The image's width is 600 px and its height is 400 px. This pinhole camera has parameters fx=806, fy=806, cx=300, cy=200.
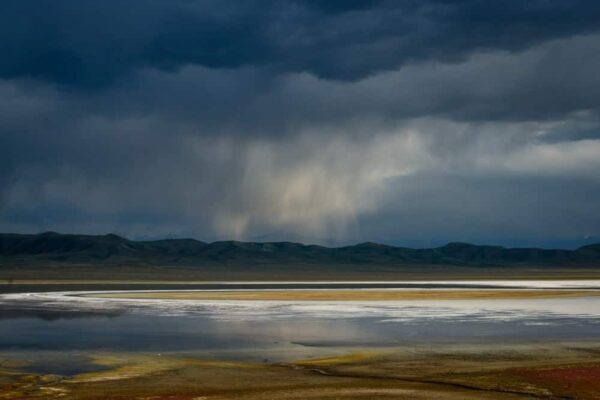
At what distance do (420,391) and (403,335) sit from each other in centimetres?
1808

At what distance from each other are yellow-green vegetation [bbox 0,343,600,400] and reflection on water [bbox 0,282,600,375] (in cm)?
267

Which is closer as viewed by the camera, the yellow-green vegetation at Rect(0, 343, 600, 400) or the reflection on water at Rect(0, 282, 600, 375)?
the yellow-green vegetation at Rect(0, 343, 600, 400)

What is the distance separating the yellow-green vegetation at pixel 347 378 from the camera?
84.4 ft

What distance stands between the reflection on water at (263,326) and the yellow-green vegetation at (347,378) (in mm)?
2670

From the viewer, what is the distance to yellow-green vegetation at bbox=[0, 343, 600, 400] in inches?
1013

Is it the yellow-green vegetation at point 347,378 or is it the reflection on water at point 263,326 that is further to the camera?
the reflection on water at point 263,326

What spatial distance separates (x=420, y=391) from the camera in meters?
26.2

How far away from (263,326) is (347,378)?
820 inches

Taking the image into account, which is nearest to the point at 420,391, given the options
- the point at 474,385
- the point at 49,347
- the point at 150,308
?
the point at 474,385

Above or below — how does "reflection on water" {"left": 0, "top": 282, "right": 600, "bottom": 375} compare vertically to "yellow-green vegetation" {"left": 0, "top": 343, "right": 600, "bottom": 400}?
above

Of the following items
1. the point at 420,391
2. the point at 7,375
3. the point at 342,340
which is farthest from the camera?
the point at 342,340

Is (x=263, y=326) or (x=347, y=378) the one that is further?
(x=263, y=326)

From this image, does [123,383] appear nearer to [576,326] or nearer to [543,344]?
[543,344]

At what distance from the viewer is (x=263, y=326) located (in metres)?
49.8
